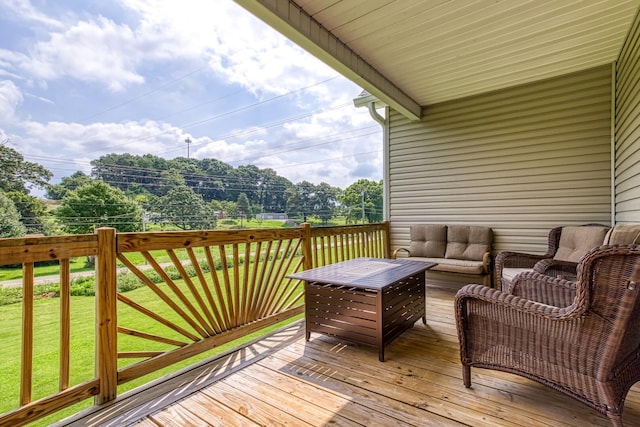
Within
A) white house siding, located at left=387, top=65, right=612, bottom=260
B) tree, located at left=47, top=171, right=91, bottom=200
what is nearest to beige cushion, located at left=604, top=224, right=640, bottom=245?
white house siding, located at left=387, top=65, right=612, bottom=260

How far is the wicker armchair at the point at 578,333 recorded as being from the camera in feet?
4.86

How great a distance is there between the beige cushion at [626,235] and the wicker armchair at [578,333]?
1.08 metres

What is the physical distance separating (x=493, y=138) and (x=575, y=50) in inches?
56.1

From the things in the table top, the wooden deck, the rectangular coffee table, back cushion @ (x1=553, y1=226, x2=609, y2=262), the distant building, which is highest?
the distant building

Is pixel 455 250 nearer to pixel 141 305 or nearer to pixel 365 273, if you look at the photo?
pixel 365 273

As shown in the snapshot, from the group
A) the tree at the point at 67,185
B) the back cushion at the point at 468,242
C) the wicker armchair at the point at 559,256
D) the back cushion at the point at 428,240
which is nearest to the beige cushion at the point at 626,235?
the wicker armchair at the point at 559,256

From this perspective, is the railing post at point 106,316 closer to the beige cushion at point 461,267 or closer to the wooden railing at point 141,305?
the wooden railing at point 141,305

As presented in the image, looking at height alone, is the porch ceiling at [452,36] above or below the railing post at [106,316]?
above

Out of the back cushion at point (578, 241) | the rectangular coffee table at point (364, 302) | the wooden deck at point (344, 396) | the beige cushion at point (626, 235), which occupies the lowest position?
the wooden deck at point (344, 396)

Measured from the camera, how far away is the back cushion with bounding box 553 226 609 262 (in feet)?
11.0

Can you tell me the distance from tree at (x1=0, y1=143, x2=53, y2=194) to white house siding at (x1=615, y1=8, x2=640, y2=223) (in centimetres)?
1815

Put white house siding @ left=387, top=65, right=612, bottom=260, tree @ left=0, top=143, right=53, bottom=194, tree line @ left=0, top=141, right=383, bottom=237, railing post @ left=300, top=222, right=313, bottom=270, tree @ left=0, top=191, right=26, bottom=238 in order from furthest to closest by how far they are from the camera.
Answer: tree @ left=0, top=143, right=53, bottom=194 < tree line @ left=0, top=141, right=383, bottom=237 < tree @ left=0, top=191, right=26, bottom=238 < white house siding @ left=387, top=65, right=612, bottom=260 < railing post @ left=300, top=222, right=313, bottom=270

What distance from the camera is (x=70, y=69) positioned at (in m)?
18.4

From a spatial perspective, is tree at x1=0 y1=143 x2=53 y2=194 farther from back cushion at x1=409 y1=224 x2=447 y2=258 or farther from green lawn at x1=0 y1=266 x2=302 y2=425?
back cushion at x1=409 y1=224 x2=447 y2=258
